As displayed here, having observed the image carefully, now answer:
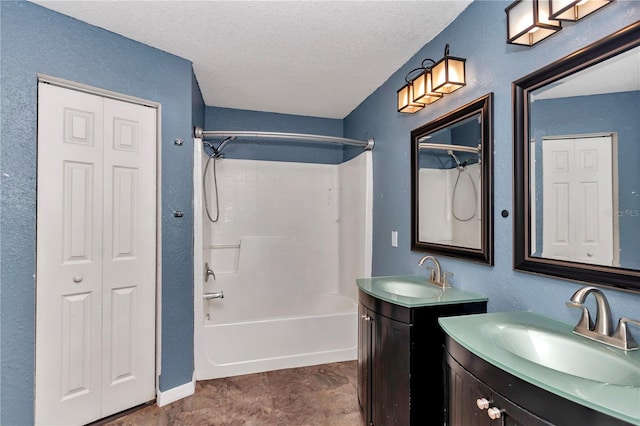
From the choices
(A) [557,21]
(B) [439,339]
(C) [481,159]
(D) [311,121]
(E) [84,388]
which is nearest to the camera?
(A) [557,21]

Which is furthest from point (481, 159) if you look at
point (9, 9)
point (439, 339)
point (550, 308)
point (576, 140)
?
point (9, 9)

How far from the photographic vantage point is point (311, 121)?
12.3 feet

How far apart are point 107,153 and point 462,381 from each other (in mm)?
2272

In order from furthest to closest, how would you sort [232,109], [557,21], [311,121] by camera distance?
1. [311,121]
2. [232,109]
3. [557,21]

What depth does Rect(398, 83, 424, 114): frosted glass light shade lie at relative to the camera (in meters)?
2.05

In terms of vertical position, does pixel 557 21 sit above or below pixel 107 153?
above

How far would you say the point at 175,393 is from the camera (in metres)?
2.24

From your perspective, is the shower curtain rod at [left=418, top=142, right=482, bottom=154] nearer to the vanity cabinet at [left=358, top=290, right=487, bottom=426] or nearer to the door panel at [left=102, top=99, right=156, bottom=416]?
the vanity cabinet at [left=358, top=290, right=487, bottom=426]

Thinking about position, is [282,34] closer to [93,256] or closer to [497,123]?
[497,123]

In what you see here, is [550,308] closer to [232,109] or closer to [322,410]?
[322,410]

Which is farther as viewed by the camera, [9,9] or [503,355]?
[9,9]

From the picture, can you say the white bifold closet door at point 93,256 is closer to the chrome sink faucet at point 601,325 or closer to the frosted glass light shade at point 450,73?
the frosted glass light shade at point 450,73

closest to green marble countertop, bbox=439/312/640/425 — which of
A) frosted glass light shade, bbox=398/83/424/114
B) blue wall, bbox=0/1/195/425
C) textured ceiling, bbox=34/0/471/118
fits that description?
frosted glass light shade, bbox=398/83/424/114

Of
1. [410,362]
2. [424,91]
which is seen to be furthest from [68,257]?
[424,91]
